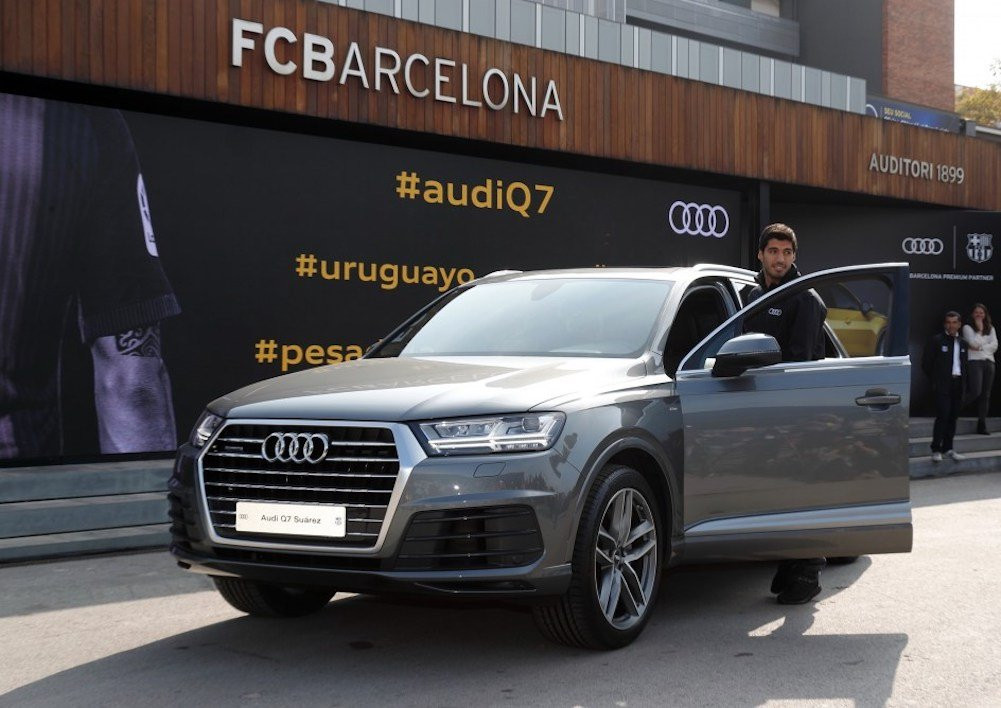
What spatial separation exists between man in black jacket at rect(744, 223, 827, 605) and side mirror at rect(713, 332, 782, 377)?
2.20 ft

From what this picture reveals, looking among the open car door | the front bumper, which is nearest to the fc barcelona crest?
the open car door

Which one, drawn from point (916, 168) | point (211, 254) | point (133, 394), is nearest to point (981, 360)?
point (916, 168)

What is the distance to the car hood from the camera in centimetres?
482

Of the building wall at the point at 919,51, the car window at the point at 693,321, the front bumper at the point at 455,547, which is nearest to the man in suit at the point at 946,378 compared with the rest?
the car window at the point at 693,321

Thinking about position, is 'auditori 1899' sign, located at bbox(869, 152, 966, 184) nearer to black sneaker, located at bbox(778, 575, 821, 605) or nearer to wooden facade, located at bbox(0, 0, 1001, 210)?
wooden facade, located at bbox(0, 0, 1001, 210)

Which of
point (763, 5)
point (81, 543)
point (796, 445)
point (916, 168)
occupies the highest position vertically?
point (763, 5)

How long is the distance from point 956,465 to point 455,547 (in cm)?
1188

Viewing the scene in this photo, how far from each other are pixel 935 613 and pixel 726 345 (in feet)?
6.07

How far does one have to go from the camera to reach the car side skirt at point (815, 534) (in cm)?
580

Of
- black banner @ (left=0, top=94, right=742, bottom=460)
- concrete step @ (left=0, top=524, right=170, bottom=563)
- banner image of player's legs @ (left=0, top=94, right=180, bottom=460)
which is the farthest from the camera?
black banner @ (left=0, top=94, right=742, bottom=460)

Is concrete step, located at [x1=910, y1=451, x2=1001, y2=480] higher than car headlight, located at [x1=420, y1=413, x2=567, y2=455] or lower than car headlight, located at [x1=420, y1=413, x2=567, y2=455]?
lower

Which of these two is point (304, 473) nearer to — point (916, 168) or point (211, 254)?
point (211, 254)

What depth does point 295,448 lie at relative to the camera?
4.85 metres

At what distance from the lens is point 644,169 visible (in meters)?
15.9
